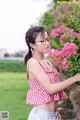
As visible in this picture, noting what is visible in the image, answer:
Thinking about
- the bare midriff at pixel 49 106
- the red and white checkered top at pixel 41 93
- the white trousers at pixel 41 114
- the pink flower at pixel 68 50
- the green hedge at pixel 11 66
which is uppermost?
the pink flower at pixel 68 50

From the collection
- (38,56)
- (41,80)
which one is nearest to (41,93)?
(41,80)

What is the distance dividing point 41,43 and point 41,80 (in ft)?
0.70

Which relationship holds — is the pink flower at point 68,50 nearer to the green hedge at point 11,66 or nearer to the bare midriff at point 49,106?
the bare midriff at point 49,106

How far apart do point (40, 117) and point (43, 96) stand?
12cm

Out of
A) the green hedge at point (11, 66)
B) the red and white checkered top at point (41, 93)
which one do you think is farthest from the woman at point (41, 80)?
the green hedge at point (11, 66)

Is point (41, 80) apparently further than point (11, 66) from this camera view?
No

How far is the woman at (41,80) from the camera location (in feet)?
7.57

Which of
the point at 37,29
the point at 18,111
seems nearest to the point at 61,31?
the point at 37,29

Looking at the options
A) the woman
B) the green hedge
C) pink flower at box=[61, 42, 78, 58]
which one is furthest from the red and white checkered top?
the green hedge

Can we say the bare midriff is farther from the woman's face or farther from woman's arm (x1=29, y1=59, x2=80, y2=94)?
the woman's face

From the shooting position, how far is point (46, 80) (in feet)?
7.55

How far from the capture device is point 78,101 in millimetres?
5605

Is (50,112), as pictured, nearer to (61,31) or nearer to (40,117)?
(40,117)

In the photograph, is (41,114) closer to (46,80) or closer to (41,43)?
(46,80)
